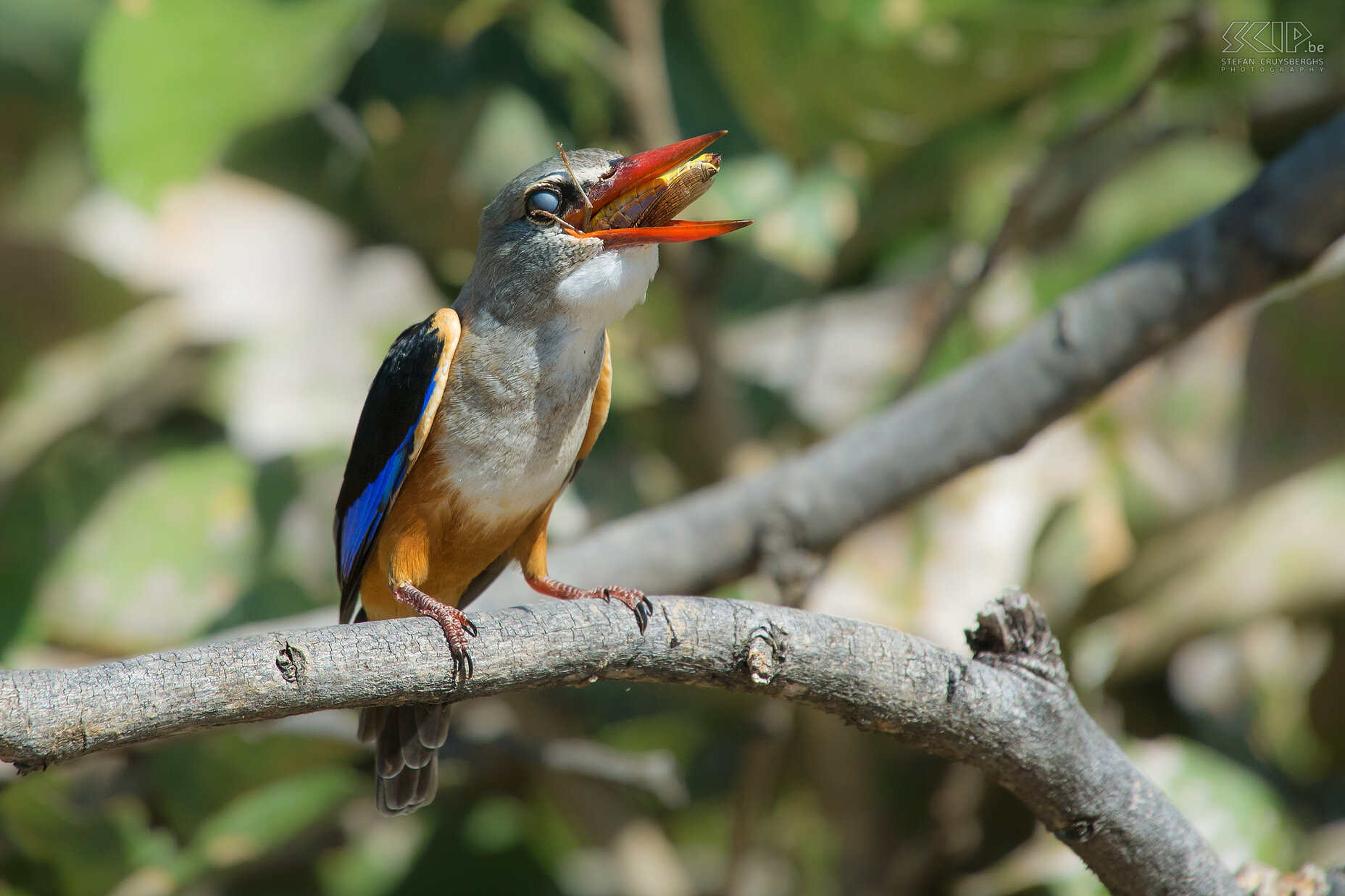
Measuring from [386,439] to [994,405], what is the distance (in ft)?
4.92

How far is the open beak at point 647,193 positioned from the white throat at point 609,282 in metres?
0.03

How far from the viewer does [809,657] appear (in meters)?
1.89

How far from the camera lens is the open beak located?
229 cm

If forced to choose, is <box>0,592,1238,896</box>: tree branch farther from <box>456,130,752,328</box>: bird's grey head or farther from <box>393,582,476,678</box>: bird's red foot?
<box>456,130,752,328</box>: bird's grey head

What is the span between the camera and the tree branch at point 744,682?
62.9 inches

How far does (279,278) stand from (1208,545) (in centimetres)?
392

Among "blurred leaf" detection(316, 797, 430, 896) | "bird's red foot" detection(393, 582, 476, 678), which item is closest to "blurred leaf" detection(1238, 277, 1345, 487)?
"bird's red foot" detection(393, 582, 476, 678)

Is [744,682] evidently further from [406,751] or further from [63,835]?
[63,835]

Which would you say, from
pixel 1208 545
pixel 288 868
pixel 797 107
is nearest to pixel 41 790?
pixel 288 868

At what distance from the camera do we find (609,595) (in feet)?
7.22

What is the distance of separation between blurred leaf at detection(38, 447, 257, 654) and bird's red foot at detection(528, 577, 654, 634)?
1643 millimetres

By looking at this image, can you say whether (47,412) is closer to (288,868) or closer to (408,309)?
(408,309)

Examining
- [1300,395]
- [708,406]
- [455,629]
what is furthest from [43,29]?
[1300,395]
